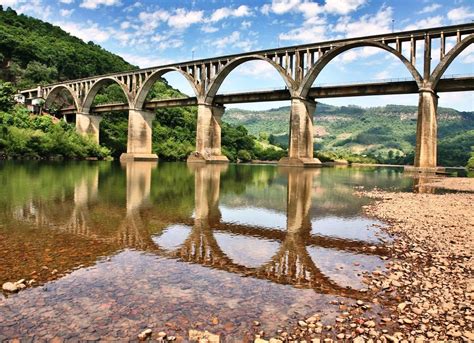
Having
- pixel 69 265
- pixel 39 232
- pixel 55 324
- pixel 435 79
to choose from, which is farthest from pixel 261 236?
Result: pixel 435 79

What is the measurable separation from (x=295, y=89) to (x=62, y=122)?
5203 cm

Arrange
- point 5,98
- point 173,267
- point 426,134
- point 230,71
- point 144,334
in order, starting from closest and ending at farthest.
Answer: point 144,334
point 173,267
point 426,134
point 230,71
point 5,98

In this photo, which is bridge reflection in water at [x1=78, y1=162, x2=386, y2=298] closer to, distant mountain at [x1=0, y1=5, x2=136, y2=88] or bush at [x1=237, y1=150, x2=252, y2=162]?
bush at [x1=237, y1=150, x2=252, y2=162]

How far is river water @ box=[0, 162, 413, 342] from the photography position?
542 cm

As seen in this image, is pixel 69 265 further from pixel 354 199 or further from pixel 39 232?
pixel 354 199

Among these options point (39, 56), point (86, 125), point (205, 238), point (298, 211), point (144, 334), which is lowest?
point (144, 334)

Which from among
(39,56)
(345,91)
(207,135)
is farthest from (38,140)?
(39,56)

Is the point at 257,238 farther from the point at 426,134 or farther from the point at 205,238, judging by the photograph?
the point at 426,134

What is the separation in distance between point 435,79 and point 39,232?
45204 mm

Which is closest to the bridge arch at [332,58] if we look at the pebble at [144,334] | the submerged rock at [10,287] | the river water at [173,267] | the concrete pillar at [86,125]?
the river water at [173,267]

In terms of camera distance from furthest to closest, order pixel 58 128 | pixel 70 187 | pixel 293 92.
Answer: pixel 58 128, pixel 293 92, pixel 70 187

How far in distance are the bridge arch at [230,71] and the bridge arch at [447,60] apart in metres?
18.5

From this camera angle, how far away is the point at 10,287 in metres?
6.23

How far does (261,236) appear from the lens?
11328 millimetres
